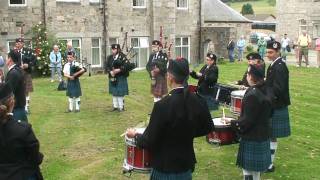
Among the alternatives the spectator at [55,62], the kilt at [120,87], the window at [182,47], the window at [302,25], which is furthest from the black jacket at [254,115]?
the window at [302,25]

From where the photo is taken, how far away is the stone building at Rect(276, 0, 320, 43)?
139ft

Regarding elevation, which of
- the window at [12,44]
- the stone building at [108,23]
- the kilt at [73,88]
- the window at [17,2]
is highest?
the window at [17,2]

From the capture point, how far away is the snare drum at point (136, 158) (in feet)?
19.1

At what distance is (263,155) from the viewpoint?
23.0 ft

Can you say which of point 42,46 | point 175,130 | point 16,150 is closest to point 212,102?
point 175,130

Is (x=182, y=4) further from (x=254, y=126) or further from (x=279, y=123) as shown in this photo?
(x=254, y=126)

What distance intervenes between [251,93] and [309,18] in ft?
126

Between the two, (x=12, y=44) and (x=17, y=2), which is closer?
(x=12, y=44)

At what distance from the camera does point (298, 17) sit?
4397 centimetres

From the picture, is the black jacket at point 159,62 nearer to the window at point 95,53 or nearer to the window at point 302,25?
the window at point 95,53

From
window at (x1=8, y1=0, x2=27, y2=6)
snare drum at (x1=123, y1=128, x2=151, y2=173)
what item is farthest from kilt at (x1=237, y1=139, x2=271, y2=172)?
window at (x1=8, y1=0, x2=27, y2=6)

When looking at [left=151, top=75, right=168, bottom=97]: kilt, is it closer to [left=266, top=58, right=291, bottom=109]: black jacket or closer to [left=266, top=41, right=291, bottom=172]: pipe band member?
[left=266, top=41, right=291, bottom=172]: pipe band member

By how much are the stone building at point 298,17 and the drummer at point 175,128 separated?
1535 inches

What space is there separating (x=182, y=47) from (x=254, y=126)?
2299 cm
